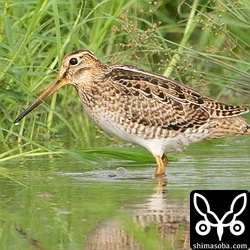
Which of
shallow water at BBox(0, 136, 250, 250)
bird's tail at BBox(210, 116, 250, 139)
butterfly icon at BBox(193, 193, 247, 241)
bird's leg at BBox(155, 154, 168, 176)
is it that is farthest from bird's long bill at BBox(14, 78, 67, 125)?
butterfly icon at BBox(193, 193, 247, 241)

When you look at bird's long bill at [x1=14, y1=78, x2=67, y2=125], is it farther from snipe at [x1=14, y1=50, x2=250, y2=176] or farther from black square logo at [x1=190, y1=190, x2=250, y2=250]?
black square logo at [x1=190, y1=190, x2=250, y2=250]

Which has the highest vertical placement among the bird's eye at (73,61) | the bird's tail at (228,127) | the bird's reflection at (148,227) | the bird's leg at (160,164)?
the bird's eye at (73,61)

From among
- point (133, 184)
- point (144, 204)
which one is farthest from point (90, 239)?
point (133, 184)

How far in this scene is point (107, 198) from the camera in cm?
780

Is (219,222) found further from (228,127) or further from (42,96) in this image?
(42,96)

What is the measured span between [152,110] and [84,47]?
167 cm

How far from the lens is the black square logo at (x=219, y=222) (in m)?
6.59

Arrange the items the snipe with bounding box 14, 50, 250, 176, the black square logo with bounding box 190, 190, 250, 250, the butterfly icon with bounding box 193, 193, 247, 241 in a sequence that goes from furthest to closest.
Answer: the snipe with bounding box 14, 50, 250, 176
the butterfly icon with bounding box 193, 193, 247, 241
the black square logo with bounding box 190, 190, 250, 250

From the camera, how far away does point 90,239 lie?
6574 millimetres

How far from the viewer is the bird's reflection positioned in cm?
646

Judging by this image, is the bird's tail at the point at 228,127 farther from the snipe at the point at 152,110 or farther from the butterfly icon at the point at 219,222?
the butterfly icon at the point at 219,222

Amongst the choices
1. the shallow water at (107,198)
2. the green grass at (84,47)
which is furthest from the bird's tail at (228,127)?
the green grass at (84,47)

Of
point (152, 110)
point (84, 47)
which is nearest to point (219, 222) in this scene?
point (152, 110)

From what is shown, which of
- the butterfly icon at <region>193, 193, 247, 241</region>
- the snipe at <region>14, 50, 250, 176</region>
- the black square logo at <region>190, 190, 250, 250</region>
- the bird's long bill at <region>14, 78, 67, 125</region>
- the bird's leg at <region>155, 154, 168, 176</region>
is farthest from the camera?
the bird's long bill at <region>14, 78, 67, 125</region>
